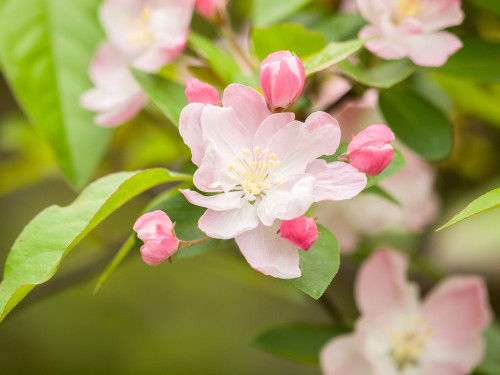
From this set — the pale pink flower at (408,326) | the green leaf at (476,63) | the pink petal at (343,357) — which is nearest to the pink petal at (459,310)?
the pale pink flower at (408,326)

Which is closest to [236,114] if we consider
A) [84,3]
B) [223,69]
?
[223,69]

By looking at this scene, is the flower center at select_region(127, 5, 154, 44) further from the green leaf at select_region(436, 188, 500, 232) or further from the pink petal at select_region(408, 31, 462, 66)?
the green leaf at select_region(436, 188, 500, 232)

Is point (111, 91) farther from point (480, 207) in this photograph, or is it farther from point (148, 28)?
point (480, 207)

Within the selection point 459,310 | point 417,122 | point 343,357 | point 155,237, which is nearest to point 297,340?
point 343,357

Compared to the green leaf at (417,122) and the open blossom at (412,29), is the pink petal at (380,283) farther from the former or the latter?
the open blossom at (412,29)

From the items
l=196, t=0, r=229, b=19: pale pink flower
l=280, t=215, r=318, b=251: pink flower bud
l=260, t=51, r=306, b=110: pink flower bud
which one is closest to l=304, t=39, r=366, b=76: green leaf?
l=260, t=51, r=306, b=110: pink flower bud

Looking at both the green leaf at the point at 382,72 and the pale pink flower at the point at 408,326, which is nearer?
the green leaf at the point at 382,72
